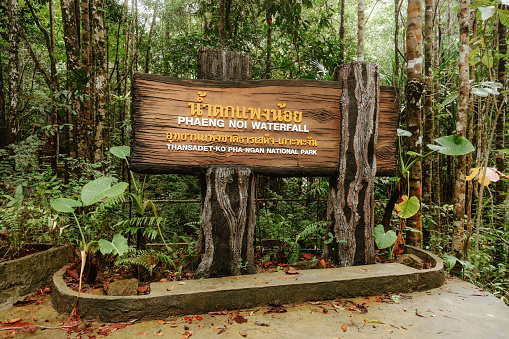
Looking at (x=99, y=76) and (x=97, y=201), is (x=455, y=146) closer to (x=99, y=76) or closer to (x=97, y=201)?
(x=97, y=201)

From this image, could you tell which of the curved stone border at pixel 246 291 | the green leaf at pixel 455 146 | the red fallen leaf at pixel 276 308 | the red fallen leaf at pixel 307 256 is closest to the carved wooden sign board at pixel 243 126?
the green leaf at pixel 455 146

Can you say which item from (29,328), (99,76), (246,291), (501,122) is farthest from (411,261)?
(99,76)

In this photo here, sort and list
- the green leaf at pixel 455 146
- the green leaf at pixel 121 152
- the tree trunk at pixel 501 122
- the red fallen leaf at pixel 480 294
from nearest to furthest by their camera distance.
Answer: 1. the red fallen leaf at pixel 480 294
2. the green leaf at pixel 455 146
3. the green leaf at pixel 121 152
4. the tree trunk at pixel 501 122

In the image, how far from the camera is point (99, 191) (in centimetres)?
332

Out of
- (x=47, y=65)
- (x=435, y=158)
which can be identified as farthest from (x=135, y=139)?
(x=47, y=65)

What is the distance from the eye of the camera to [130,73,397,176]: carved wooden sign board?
3.56 metres

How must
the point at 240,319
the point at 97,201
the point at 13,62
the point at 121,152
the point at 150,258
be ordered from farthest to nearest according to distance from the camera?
1. the point at 13,62
2. the point at 121,152
3. the point at 150,258
4. the point at 97,201
5. the point at 240,319

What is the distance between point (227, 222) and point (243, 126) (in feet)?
3.86

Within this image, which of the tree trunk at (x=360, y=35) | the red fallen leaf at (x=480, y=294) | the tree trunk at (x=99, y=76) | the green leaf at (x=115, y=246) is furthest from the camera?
the tree trunk at (x=360, y=35)

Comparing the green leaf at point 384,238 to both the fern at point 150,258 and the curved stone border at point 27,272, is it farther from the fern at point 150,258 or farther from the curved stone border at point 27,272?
the curved stone border at point 27,272

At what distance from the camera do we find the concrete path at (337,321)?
2.63 m

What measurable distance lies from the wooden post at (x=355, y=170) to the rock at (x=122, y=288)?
244 centimetres

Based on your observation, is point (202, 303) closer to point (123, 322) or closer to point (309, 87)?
point (123, 322)

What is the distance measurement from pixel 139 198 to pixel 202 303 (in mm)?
1654
